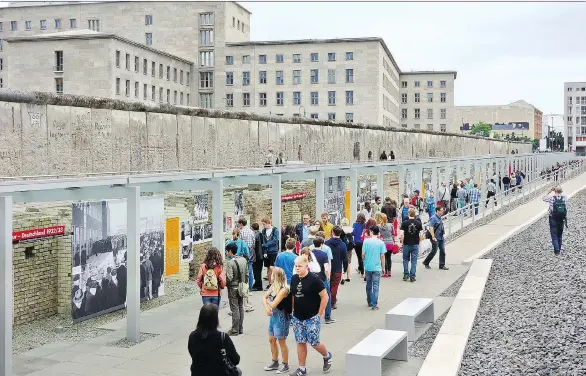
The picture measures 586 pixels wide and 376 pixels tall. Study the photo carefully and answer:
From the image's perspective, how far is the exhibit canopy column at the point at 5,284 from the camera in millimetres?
8383

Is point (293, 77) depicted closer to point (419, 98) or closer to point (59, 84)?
point (59, 84)

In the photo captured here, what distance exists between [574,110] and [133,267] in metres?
200

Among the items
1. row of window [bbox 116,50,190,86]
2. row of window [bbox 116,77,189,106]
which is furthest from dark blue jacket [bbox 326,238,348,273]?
row of window [bbox 116,50,190,86]

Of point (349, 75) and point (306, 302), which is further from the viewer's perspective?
point (349, 75)

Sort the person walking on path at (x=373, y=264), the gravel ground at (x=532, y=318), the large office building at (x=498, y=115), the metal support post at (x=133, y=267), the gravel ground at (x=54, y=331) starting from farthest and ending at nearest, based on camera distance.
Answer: the large office building at (x=498, y=115) → the person walking on path at (x=373, y=264) → the metal support post at (x=133, y=267) → the gravel ground at (x=54, y=331) → the gravel ground at (x=532, y=318)

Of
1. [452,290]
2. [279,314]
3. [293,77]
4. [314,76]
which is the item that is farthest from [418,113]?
[279,314]

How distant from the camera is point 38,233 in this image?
37.5 feet

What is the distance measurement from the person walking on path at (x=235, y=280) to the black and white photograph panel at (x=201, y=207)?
3.83 meters

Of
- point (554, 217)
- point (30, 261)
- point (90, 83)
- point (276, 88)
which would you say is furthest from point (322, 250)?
point (276, 88)

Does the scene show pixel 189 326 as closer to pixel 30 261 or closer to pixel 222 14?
pixel 30 261

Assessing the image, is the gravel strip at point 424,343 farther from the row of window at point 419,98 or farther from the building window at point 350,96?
the row of window at point 419,98

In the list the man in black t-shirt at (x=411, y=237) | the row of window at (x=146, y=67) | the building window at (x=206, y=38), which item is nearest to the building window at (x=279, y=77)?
the building window at (x=206, y=38)

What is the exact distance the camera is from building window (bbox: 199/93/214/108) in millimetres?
87375

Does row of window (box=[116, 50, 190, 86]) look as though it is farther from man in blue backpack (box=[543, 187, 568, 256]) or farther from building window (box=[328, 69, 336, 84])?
man in blue backpack (box=[543, 187, 568, 256])
